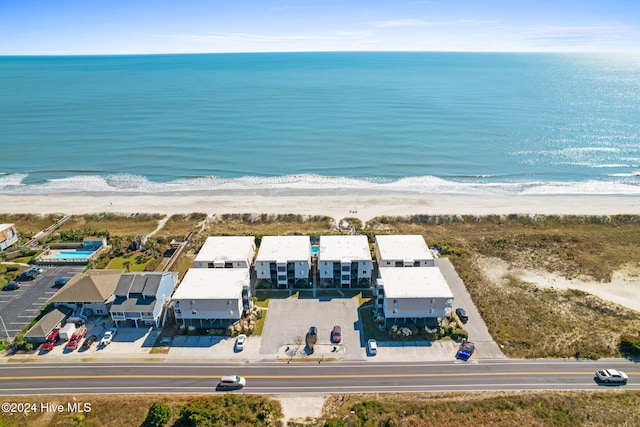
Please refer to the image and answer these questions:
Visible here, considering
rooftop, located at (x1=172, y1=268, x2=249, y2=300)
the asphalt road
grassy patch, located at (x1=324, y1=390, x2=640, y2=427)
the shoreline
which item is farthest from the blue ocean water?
grassy patch, located at (x1=324, y1=390, x2=640, y2=427)

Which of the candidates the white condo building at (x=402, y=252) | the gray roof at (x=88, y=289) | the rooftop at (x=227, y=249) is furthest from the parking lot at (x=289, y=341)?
the rooftop at (x=227, y=249)

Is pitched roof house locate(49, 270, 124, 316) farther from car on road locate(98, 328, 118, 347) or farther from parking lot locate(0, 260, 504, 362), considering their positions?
car on road locate(98, 328, 118, 347)

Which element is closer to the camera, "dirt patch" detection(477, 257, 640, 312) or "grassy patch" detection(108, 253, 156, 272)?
"dirt patch" detection(477, 257, 640, 312)

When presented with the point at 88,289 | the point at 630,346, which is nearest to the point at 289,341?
the point at 88,289

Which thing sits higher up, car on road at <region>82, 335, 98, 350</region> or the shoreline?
the shoreline

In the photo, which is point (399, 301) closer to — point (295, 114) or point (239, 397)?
point (239, 397)
